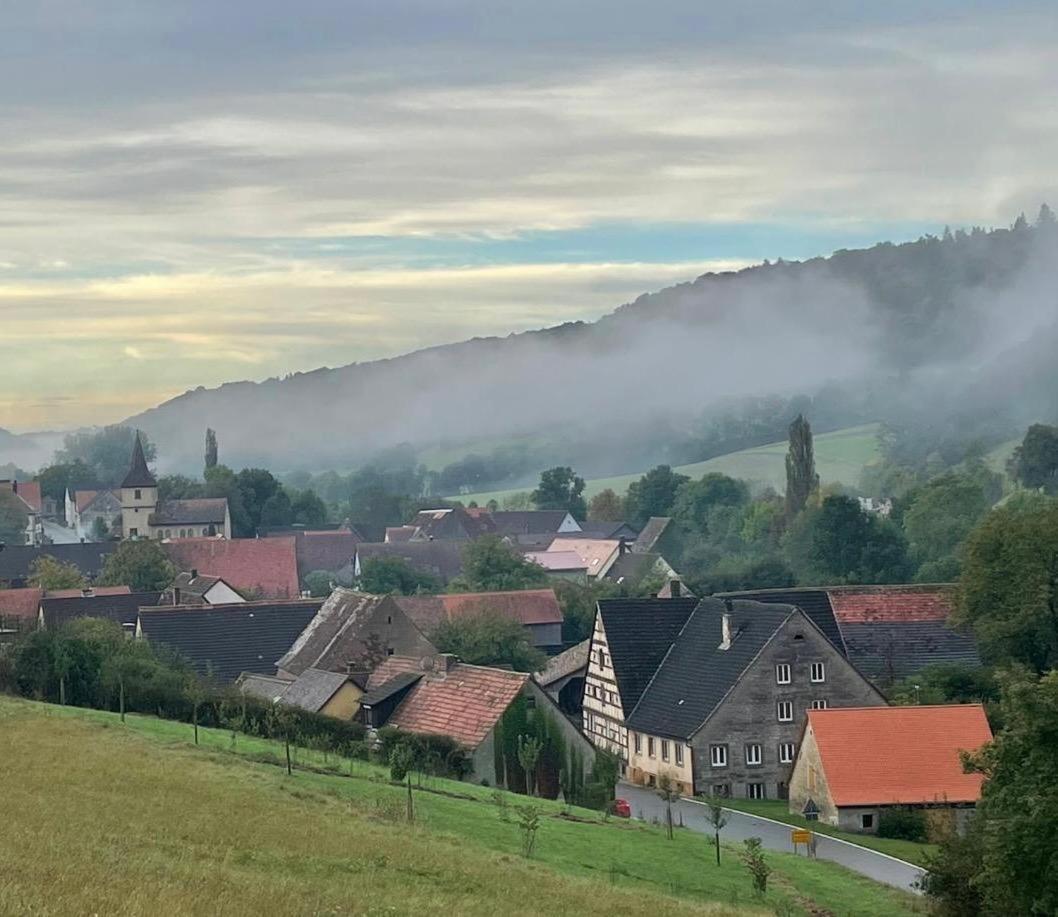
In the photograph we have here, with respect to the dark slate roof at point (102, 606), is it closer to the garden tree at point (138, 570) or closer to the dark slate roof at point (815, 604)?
the garden tree at point (138, 570)

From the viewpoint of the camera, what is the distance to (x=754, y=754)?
5797 cm

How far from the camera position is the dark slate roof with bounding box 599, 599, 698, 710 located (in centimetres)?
6425

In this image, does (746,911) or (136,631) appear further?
(136,631)

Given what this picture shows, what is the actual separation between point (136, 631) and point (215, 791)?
4138cm

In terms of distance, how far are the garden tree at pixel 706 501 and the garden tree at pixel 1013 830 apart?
139062mm

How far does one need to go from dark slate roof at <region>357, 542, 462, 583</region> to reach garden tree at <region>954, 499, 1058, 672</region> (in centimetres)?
7208

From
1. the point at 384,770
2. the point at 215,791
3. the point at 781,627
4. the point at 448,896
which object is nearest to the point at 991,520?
the point at 781,627

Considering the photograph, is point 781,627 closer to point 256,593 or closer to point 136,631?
point 136,631

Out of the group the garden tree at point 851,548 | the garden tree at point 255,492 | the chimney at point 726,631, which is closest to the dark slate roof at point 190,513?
the garden tree at point 255,492

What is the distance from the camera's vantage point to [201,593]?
9500 centimetres

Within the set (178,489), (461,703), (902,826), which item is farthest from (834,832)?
(178,489)

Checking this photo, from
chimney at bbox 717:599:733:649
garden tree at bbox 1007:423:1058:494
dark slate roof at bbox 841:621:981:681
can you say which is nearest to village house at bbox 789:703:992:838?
chimney at bbox 717:599:733:649

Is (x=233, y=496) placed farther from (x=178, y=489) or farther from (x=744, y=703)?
(x=744, y=703)

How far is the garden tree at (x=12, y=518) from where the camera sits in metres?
184
